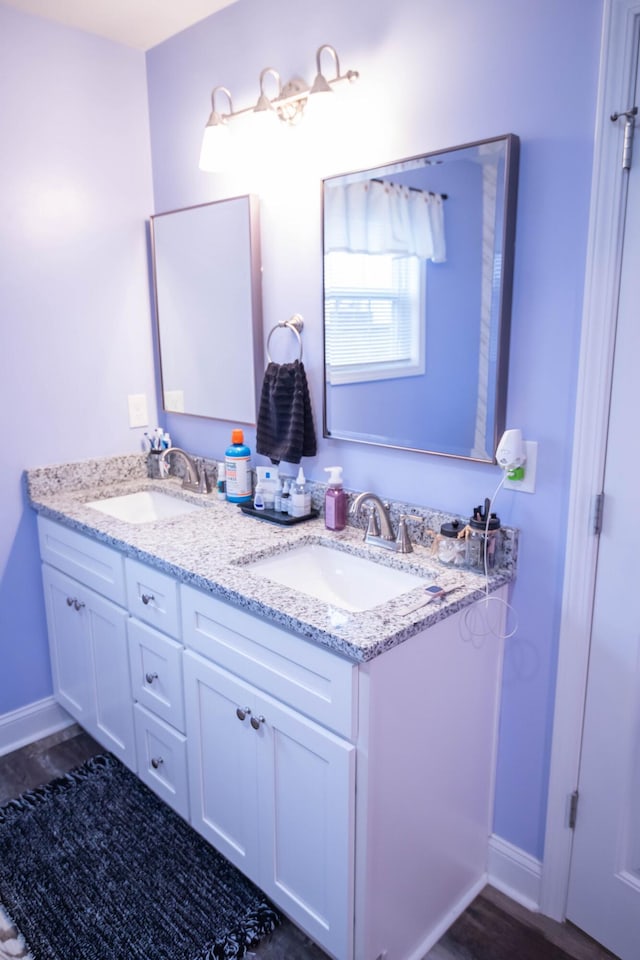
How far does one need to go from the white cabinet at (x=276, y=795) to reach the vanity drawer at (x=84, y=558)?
0.40m

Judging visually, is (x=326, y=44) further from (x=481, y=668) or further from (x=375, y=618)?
(x=481, y=668)

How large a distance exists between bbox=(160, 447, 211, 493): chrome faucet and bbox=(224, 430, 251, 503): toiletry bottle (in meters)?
0.19

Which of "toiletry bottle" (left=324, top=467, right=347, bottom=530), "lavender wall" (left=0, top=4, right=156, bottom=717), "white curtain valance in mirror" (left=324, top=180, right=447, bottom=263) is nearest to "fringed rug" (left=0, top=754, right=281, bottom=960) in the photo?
"lavender wall" (left=0, top=4, right=156, bottom=717)

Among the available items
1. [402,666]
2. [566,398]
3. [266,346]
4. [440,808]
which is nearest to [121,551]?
[266,346]

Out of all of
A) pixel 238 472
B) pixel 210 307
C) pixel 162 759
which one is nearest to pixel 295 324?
pixel 210 307

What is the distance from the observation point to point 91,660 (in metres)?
2.12

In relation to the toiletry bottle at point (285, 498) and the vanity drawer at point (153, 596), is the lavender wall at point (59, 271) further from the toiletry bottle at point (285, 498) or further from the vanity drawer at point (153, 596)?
the toiletry bottle at point (285, 498)

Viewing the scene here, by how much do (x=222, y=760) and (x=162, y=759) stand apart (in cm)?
34

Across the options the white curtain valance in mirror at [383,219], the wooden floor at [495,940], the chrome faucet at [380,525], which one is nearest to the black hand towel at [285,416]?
the chrome faucet at [380,525]

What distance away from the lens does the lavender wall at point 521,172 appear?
→ 1.36m

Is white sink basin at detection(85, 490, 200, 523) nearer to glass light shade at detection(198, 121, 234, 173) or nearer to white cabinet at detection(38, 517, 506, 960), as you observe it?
white cabinet at detection(38, 517, 506, 960)

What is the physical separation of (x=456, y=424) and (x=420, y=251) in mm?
441

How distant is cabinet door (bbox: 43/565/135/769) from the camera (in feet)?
6.49

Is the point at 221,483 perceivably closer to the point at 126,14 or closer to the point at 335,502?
the point at 335,502
